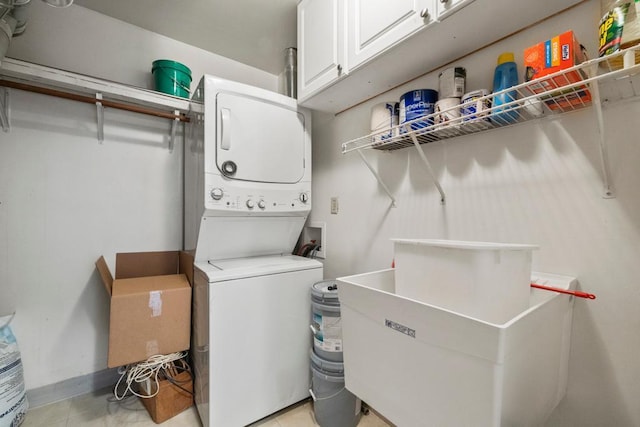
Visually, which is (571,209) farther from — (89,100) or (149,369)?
(89,100)

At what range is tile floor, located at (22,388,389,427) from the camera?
1593 millimetres

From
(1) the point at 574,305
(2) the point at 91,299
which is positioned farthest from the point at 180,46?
(1) the point at 574,305

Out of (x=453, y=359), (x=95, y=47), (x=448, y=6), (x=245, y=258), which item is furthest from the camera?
(x=245, y=258)

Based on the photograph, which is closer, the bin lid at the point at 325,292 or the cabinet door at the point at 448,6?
the cabinet door at the point at 448,6

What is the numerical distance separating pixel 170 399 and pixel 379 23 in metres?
2.37

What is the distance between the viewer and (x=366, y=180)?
181 cm

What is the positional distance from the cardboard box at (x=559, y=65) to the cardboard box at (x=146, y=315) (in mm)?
1943

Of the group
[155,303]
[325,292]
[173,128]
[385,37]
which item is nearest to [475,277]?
[325,292]

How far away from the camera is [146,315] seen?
151cm

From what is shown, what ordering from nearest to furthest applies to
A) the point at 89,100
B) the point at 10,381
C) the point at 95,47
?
the point at 10,381
the point at 89,100
the point at 95,47

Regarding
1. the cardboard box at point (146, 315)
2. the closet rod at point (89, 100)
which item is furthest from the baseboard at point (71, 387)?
the closet rod at point (89, 100)

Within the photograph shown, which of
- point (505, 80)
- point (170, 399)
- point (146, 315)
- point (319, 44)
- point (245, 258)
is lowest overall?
point (170, 399)

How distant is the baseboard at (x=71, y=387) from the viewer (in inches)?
→ 66.7

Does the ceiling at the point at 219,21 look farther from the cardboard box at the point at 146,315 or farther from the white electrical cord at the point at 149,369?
the white electrical cord at the point at 149,369
